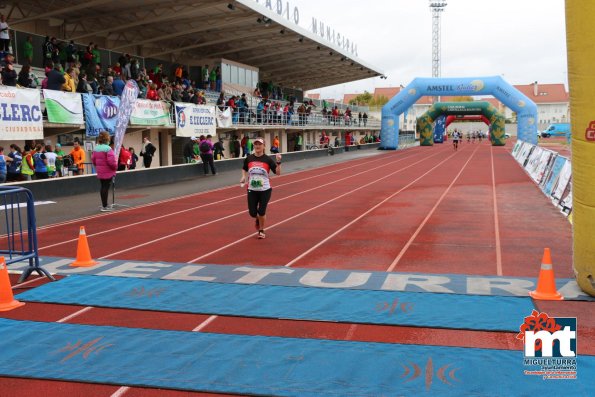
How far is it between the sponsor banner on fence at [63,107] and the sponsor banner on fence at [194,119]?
6920 mm

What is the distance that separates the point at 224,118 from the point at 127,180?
1134 cm

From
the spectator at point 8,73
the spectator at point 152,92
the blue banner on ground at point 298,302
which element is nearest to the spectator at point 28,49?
the spectator at point 152,92

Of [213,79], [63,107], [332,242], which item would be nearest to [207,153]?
[63,107]

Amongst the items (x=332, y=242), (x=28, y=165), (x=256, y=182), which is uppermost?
(x=28, y=165)

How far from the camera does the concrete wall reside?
1677cm

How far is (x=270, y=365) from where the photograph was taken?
195 inches

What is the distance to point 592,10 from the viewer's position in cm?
646

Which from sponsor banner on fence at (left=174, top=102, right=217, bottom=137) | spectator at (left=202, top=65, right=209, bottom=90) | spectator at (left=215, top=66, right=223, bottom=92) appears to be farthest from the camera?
spectator at (left=215, top=66, right=223, bottom=92)

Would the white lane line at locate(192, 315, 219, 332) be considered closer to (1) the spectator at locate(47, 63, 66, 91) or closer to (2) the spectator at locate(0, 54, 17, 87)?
(2) the spectator at locate(0, 54, 17, 87)

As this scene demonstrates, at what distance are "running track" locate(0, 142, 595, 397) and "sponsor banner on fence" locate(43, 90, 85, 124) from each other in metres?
4.97

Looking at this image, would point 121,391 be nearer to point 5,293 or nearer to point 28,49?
point 5,293

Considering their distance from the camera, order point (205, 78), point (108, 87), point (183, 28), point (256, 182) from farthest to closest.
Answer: point (205, 78) → point (183, 28) → point (108, 87) → point (256, 182)

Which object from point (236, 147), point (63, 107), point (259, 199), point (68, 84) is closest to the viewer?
point (259, 199)

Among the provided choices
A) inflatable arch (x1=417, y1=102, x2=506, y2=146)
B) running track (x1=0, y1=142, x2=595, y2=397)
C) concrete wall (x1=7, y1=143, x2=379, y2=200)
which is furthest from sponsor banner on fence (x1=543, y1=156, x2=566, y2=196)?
inflatable arch (x1=417, y1=102, x2=506, y2=146)
